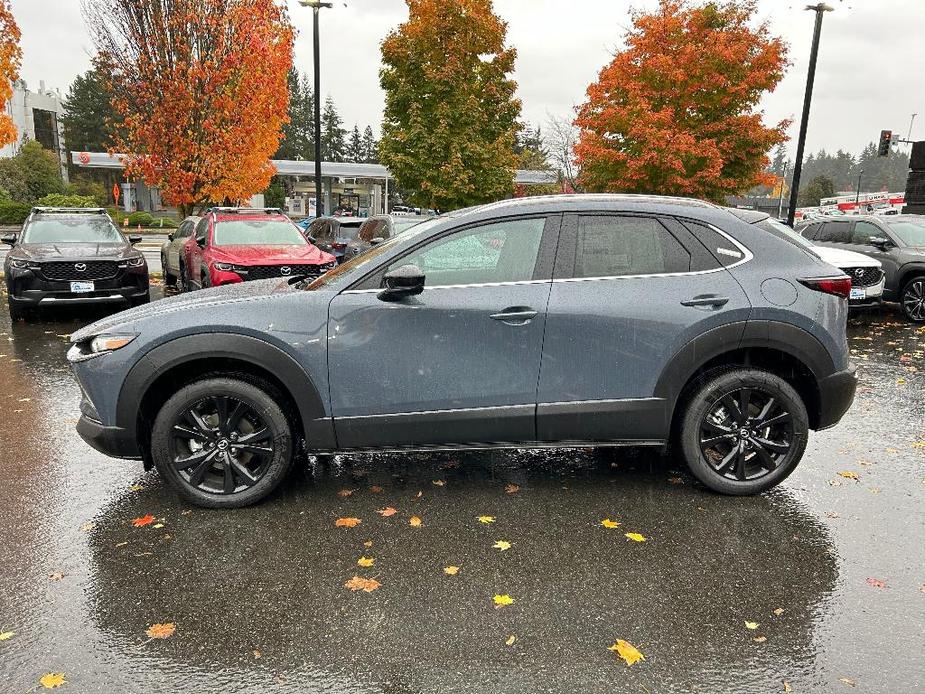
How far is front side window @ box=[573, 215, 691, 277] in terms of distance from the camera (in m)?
4.16

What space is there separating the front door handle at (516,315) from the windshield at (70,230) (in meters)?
9.43

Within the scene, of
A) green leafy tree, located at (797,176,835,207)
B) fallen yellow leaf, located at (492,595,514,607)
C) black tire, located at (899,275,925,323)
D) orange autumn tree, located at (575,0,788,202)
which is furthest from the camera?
green leafy tree, located at (797,176,835,207)

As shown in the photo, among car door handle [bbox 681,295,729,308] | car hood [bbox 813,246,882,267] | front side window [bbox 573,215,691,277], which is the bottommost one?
car hood [bbox 813,246,882,267]

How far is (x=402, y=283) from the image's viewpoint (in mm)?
3926

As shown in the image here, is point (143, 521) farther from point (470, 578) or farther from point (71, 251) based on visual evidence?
point (71, 251)

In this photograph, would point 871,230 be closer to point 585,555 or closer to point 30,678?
point 585,555

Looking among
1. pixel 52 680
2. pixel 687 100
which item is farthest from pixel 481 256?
pixel 687 100

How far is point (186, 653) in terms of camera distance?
2.83 metres

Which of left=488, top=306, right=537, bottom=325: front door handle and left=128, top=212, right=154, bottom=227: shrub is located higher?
left=488, top=306, right=537, bottom=325: front door handle

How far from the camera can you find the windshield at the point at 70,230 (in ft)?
35.9

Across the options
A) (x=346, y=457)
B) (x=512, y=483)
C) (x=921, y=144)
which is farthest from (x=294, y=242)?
(x=921, y=144)

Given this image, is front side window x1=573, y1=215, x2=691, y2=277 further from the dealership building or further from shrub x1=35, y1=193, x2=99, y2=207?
the dealership building

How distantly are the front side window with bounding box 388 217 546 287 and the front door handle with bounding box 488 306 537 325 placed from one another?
20 cm

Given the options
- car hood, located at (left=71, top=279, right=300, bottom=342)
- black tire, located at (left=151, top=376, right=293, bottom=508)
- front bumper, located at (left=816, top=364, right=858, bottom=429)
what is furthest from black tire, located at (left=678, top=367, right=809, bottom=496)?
car hood, located at (left=71, top=279, right=300, bottom=342)
